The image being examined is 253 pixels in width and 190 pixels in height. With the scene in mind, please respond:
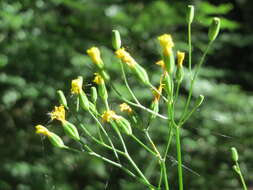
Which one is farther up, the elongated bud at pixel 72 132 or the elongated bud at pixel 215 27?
the elongated bud at pixel 215 27

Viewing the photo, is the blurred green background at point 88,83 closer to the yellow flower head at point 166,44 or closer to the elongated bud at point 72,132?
the elongated bud at point 72,132

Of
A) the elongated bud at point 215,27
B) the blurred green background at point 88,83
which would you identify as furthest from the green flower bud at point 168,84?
the blurred green background at point 88,83

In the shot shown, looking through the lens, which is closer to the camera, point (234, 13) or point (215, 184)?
point (215, 184)

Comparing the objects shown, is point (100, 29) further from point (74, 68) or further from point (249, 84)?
point (249, 84)

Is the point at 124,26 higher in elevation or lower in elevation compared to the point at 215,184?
higher

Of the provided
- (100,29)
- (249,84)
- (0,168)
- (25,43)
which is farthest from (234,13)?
(0,168)

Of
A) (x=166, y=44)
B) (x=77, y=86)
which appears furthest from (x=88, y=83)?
(x=166, y=44)

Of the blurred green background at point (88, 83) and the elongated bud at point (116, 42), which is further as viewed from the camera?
the blurred green background at point (88, 83)

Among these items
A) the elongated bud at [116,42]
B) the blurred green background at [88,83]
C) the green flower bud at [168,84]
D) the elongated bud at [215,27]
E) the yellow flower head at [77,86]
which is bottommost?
the blurred green background at [88,83]

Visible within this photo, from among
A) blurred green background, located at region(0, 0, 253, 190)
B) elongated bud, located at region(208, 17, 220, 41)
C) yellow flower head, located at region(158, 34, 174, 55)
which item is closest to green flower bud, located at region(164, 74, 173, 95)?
yellow flower head, located at region(158, 34, 174, 55)
